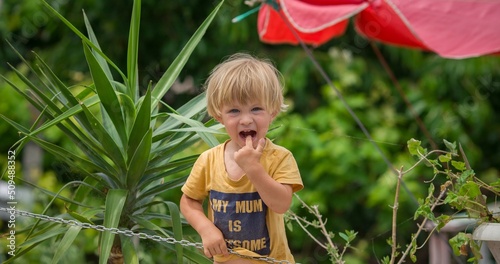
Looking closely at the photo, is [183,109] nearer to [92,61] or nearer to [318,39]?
[92,61]

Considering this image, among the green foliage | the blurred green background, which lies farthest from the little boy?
the blurred green background

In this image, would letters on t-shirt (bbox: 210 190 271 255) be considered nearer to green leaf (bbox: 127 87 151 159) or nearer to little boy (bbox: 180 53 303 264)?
little boy (bbox: 180 53 303 264)

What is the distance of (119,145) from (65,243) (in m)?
0.36

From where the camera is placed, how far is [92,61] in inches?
112

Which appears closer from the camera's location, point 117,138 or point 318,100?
point 117,138

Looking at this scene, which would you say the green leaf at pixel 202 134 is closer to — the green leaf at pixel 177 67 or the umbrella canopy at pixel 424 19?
the green leaf at pixel 177 67

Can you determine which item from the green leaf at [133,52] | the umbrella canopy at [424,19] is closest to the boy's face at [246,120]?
the green leaf at [133,52]

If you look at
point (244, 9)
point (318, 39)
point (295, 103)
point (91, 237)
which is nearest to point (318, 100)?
point (295, 103)

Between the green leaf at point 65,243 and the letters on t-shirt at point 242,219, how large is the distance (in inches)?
24.1

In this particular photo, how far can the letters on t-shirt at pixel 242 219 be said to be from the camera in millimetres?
2338

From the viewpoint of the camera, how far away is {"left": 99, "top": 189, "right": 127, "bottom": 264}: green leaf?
2.71m

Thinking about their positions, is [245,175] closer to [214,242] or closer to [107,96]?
[214,242]

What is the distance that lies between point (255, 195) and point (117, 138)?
0.79m

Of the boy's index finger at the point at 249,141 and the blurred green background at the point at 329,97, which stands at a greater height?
the blurred green background at the point at 329,97
